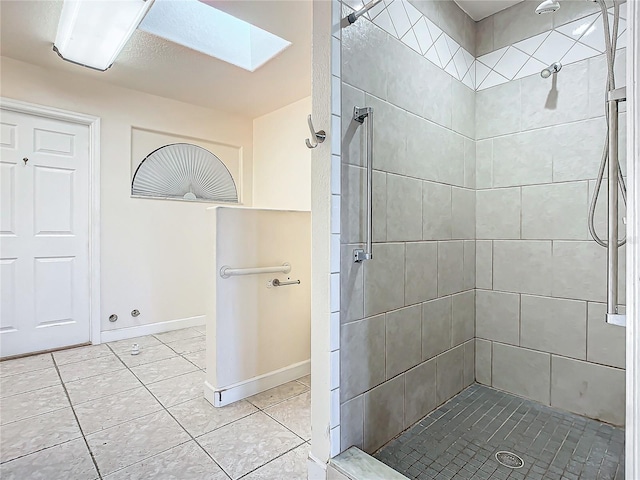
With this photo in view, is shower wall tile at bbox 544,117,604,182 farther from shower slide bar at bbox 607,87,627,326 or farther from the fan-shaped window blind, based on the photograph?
the fan-shaped window blind

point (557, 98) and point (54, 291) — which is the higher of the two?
point (557, 98)

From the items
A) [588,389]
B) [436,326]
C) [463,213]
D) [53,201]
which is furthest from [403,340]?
[53,201]

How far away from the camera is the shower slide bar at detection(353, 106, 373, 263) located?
142 centimetres

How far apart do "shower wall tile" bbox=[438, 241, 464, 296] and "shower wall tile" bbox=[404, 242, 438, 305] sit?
55mm

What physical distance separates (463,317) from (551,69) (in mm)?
1482

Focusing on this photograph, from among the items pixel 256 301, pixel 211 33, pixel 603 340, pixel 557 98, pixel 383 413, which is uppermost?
pixel 211 33

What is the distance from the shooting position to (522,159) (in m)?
2.04

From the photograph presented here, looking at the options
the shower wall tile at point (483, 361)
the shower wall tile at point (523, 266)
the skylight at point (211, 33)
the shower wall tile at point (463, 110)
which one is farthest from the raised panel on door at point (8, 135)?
the shower wall tile at point (483, 361)

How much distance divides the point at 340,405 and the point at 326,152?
103cm

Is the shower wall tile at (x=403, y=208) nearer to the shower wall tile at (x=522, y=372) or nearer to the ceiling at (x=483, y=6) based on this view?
the shower wall tile at (x=522, y=372)

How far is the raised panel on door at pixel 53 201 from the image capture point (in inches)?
116

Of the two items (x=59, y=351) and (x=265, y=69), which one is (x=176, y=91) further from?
(x=59, y=351)

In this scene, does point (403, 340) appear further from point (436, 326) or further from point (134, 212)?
point (134, 212)

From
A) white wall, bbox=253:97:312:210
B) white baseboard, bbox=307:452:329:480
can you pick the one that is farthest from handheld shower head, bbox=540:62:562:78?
white baseboard, bbox=307:452:329:480
